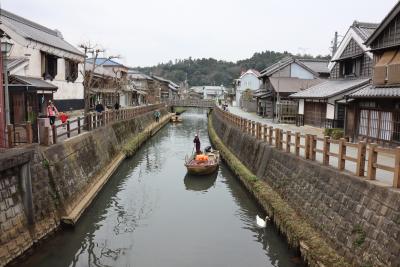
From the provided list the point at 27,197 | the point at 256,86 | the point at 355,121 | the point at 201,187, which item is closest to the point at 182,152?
the point at 201,187

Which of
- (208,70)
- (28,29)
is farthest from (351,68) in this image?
(208,70)

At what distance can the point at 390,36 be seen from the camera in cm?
1684

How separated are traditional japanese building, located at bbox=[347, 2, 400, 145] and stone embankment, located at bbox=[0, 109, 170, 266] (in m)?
13.8

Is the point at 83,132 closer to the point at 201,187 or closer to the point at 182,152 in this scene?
the point at 201,187

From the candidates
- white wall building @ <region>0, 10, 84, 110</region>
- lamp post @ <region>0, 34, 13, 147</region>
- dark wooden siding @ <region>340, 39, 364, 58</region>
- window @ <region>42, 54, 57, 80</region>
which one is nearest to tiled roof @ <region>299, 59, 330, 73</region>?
dark wooden siding @ <region>340, 39, 364, 58</region>

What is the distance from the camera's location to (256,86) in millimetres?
72188

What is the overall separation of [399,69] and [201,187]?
1135 cm

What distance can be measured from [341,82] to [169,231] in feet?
69.5

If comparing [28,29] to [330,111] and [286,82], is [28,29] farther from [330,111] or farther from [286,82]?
[286,82]

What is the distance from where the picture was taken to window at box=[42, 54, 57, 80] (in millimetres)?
26078

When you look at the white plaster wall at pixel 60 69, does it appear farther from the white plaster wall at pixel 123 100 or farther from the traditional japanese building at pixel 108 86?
the white plaster wall at pixel 123 100

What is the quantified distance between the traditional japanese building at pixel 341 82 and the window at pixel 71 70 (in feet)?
67.8

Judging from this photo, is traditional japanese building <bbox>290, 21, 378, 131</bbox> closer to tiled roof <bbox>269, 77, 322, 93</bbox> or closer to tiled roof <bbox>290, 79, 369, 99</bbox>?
tiled roof <bbox>290, 79, 369, 99</bbox>

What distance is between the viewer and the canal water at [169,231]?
10.6 m
